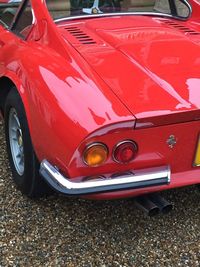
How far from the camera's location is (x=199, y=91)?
2.36m

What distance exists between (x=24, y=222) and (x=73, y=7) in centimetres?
171

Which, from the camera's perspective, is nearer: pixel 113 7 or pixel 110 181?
pixel 110 181

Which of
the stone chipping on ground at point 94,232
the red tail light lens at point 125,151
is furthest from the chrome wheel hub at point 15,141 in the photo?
the red tail light lens at point 125,151

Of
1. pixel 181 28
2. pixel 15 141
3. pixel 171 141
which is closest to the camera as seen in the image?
pixel 171 141

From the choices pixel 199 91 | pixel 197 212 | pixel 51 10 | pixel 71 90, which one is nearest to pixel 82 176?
pixel 71 90

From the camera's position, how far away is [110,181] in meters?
2.18

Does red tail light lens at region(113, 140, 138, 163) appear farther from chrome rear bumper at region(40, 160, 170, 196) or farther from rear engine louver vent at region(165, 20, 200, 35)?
rear engine louver vent at region(165, 20, 200, 35)

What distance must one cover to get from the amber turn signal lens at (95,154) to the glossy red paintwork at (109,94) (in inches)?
1.1

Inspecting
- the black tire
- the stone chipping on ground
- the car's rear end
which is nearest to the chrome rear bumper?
the car's rear end

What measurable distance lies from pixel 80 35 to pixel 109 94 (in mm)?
898

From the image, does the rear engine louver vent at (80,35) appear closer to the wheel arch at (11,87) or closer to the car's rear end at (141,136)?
the car's rear end at (141,136)

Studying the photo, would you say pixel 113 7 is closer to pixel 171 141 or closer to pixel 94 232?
pixel 171 141

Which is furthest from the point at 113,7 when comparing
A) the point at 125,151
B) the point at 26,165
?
the point at 125,151

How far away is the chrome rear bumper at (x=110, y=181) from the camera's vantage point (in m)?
2.15
